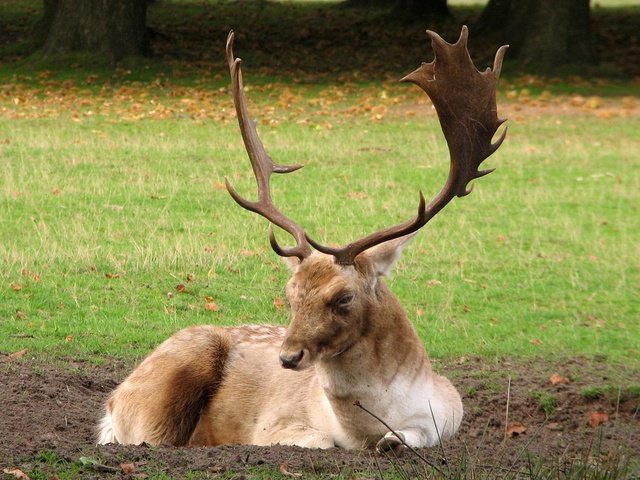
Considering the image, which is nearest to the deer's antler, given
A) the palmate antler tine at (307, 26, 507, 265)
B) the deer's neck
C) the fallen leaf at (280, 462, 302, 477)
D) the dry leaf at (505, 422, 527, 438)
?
the palmate antler tine at (307, 26, 507, 265)

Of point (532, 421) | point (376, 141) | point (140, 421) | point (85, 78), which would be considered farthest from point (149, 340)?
point (85, 78)

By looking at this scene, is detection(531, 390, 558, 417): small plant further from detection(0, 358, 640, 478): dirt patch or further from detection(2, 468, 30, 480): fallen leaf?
detection(2, 468, 30, 480): fallen leaf

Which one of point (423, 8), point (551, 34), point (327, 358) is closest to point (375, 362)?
point (327, 358)

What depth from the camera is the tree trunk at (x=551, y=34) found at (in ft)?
84.6

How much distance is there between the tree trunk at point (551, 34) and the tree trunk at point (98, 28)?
8.42 metres

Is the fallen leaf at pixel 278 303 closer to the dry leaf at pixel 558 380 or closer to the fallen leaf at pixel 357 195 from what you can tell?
the dry leaf at pixel 558 380

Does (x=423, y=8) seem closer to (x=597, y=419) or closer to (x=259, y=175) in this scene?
(x=597, y=419)

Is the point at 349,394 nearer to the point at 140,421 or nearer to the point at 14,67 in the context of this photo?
the point at 140,421

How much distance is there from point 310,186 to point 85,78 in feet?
32.7

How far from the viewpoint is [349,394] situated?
6.33 metres

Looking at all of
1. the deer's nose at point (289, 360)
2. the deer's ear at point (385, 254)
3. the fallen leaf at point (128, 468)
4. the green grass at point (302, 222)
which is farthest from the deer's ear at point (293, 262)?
the green grass at point (302, 222)

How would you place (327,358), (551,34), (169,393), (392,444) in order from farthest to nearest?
(551,34) < (169,393) < (327,358) < (392,444)

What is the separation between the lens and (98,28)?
968 inches

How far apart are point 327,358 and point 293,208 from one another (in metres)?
7.72
